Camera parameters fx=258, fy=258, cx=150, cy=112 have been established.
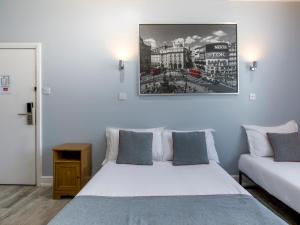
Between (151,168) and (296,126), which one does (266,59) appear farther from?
(151,168)

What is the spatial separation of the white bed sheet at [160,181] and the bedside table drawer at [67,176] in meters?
0.49

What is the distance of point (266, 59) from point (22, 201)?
3.88 metres

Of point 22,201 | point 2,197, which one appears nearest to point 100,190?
point 22,201

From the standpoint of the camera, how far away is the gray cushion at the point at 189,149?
324cm

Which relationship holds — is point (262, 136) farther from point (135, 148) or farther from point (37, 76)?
point (37, 76)

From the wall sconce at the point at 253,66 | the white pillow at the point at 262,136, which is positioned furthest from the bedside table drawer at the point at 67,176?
the wall sconce at the point at 253,66

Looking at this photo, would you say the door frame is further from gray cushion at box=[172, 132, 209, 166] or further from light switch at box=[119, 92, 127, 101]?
gray cushion at box=[172, 132, 209, 166]

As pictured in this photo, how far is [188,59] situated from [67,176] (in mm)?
2333

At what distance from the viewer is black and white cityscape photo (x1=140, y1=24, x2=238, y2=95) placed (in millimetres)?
3748

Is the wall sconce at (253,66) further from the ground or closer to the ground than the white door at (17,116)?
further from the ground

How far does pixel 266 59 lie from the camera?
3.82m

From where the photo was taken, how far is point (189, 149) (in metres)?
3.29

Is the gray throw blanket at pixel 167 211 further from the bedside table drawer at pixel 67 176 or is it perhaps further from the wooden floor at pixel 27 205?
the bedside table drawer at pixel 67 176

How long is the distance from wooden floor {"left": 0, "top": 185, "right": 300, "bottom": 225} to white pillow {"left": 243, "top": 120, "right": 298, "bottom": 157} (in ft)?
1.86
